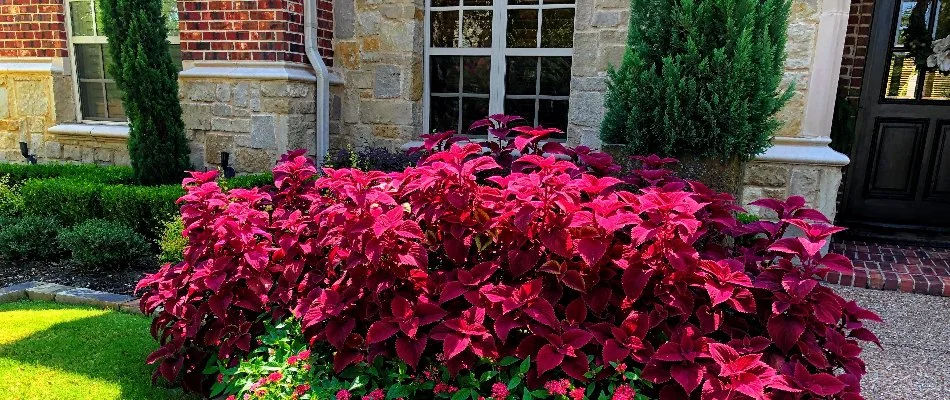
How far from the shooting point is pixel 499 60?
5211 millimetres

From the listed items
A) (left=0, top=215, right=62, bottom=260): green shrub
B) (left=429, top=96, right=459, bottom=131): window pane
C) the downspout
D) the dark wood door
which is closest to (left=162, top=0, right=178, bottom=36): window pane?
the downspout

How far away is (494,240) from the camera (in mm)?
1849

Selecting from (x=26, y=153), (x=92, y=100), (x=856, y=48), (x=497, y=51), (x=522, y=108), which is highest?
(x=856, y=48)

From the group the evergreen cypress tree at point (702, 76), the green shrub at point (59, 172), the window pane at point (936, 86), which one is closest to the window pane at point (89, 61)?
the green shrub at point (59, 172)

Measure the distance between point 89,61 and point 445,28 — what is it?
381 centimetres

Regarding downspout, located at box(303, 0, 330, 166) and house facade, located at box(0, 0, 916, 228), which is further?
downspout, located at box(303, 0, 330, 166)

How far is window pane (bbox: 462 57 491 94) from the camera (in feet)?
17.4

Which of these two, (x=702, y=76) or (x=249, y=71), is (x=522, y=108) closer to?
(x=249, y=71)

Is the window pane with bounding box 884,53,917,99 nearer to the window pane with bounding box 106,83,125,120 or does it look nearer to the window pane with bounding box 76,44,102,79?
the window pane with bounding box 106,83,125,120

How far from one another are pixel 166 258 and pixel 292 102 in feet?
5.45

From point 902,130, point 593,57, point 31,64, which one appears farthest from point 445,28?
point 31,64

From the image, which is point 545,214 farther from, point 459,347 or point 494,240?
point 459,347

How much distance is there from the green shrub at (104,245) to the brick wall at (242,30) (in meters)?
1.72

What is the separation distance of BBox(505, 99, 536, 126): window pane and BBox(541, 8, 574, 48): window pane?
52 centimetres
